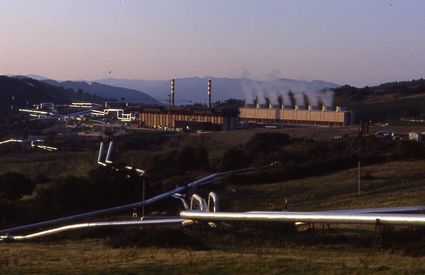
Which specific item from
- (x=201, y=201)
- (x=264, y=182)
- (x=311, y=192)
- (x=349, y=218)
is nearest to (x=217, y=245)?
(x=349, y=218)

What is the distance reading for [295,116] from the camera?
71625 mm

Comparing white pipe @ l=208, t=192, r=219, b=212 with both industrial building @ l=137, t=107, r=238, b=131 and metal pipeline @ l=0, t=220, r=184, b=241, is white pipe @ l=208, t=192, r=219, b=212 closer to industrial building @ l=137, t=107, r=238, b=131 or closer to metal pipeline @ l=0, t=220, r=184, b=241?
metal pipeline @ l=0, t=220, r=184, b=241

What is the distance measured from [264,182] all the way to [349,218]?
1576 centimetres

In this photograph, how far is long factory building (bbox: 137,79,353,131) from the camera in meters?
68.3

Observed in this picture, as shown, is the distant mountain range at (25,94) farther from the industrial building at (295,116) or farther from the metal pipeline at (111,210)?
the metal pipeline at (111,210)

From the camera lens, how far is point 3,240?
2147 centimetres

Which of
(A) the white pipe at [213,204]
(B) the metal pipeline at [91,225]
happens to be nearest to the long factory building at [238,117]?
(A) the white pipe at [213,204]

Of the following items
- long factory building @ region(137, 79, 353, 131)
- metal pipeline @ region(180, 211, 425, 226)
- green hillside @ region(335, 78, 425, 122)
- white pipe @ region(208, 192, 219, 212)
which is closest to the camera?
metal pipeline @ region(180, 211, 425, 226)

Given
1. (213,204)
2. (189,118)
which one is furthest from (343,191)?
(189,118)

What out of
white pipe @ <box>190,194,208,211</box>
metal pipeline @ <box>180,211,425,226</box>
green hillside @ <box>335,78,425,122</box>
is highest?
green hillside @ <box>335,78,425,122</box>

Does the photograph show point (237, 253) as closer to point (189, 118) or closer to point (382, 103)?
point (189, 118)

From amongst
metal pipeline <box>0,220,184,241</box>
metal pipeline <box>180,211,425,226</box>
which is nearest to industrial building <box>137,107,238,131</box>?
metal pipeline <box>0,220,184,241</box>

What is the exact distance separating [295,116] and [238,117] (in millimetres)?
4826

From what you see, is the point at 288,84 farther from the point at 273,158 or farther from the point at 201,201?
the point at 201,201
